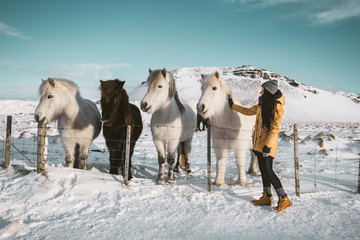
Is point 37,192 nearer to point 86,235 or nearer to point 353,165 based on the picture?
point 86,235

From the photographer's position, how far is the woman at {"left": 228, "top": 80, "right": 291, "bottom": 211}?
3.80 m

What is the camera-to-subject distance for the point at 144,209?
3.84 meters

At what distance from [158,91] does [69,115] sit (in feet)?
7.11

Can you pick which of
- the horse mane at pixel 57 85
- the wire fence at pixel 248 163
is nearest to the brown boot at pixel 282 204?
the wire fence at pixel 248 163

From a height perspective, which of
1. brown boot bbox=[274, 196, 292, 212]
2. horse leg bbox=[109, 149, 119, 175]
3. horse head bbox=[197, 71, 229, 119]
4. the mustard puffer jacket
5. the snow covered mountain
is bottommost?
brown boot bbox=[274, 196, 292, 212]

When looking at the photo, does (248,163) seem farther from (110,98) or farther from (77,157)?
(77,157)

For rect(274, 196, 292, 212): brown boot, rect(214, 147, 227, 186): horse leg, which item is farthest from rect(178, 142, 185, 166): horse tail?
rect(274, 196, 292, 212): brown boot

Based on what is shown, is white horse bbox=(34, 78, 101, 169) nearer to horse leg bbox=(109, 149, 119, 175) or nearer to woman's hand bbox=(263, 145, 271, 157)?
→ horse leg bbox=(109, 149, 119, 175)

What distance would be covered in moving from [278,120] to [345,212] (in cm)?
189

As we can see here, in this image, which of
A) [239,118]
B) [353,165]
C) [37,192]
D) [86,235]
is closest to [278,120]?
[239,118]

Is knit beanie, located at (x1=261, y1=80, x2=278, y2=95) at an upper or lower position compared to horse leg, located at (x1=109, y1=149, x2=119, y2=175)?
upper

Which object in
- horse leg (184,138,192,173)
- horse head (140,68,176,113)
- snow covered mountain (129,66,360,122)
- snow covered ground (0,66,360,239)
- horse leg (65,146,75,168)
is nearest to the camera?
snow covered ground (0,66,360,239)

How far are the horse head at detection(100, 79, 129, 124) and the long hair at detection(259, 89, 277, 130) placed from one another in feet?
9.80

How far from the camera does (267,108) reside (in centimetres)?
388
